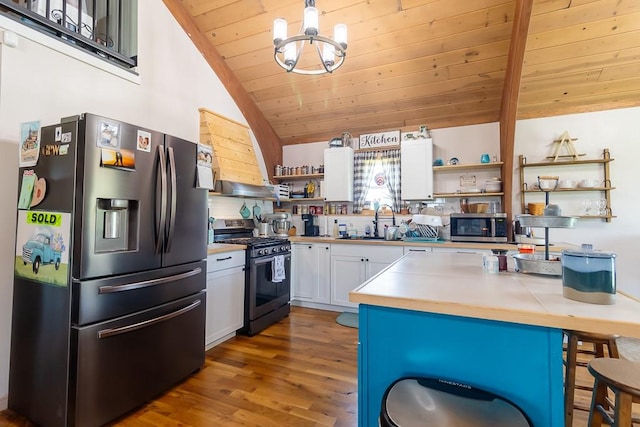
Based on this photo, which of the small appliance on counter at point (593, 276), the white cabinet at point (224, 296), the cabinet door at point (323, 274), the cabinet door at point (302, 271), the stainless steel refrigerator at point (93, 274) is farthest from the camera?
the cabinet door at point (302, 271)

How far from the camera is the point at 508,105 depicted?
10.9 feet

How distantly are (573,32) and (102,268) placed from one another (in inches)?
158

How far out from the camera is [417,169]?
3.95 m

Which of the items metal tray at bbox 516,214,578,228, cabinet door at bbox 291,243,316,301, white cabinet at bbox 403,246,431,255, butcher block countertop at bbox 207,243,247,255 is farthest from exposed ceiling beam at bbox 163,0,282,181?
metal tray at bbox 516,214,578,228

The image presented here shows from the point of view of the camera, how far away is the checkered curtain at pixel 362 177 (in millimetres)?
4453

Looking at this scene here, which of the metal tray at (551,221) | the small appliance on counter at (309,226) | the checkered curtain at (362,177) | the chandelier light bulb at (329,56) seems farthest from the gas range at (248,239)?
the metal tray at (551,221)

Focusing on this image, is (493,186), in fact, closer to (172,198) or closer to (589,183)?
(589,183)

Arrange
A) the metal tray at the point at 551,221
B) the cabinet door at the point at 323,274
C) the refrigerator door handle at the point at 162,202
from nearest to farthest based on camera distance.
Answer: the metal tray at the point at 551,221 < the refrigerator door handle at the point at 162,202 < the cabinet door at the point at 323,274

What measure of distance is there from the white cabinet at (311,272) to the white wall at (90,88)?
6.30 feet

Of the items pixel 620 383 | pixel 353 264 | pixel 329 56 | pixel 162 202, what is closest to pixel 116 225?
pixel 162 202

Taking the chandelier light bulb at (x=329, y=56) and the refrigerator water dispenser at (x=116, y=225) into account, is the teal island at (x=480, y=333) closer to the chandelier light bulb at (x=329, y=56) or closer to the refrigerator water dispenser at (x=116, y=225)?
the refrigerator water dispenser at (x=116, y=225)

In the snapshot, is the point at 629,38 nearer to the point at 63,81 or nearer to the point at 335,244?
the point at 335,244

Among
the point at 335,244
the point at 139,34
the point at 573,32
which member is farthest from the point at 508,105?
the point at 139,34

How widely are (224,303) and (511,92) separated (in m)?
3.52
